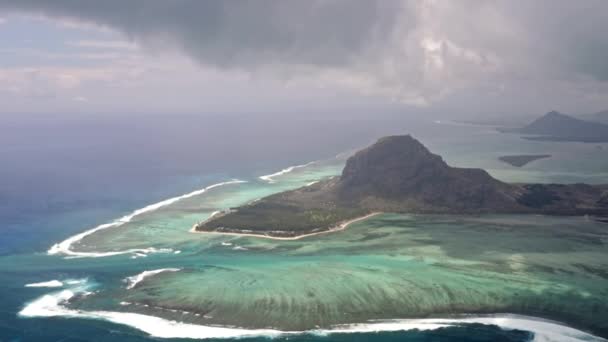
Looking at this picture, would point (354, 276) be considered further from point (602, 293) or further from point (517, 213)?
point (517, 213)

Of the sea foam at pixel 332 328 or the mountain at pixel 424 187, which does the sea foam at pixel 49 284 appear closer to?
the sea foam at pixel 332 328

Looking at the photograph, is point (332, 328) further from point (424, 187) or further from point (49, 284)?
point (424, 187)

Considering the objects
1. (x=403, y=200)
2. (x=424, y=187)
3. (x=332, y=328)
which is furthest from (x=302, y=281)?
(x=424, y=187)

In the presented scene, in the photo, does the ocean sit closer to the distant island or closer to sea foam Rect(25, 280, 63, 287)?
sea foam Rect(25, 280, 63, 287)

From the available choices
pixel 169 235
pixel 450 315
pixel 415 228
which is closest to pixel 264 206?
pixel 169 235

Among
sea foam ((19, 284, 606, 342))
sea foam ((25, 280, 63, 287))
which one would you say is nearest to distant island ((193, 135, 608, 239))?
sea foam ((25, 280, 63, 287))
